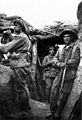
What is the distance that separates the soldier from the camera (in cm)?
1170

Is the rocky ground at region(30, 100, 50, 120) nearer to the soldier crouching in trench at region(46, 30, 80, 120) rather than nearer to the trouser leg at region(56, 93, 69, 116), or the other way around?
the soldier crouching in trench at region(46, 30, 80, 120)

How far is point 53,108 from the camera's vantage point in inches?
432

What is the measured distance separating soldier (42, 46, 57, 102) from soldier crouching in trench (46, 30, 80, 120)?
320 millimetres

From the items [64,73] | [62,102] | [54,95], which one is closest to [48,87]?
[54,95]

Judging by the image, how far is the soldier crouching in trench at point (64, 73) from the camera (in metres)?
10.9

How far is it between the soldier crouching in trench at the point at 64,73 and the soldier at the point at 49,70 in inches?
12.6

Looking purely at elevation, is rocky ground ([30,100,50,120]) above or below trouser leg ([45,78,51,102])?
below

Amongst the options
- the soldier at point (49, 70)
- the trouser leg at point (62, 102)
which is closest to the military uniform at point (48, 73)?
the soldier at point (49, 70)

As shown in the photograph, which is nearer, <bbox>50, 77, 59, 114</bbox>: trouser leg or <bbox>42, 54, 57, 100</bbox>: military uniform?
<bbox>50, 77, 59, 114</bbox>: trouser leg

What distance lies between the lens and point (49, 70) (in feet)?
39.3

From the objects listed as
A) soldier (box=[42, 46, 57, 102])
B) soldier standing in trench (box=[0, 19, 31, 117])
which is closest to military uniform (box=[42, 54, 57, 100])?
soldier (box=[42, 46, 57, 102])

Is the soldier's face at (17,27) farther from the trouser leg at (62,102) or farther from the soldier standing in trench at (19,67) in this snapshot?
the trouser leg at (62,102)

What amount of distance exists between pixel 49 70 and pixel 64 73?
2.91 ft

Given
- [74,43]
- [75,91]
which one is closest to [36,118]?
[75,91]
